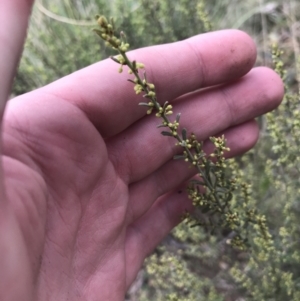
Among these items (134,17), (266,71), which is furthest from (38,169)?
(134,17)

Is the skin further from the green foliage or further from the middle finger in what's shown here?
the green foliage

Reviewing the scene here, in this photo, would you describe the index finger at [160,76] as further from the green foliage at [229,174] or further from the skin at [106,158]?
the green foliage at [229,174]

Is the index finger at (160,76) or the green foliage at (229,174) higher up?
the index finger at (160,76)

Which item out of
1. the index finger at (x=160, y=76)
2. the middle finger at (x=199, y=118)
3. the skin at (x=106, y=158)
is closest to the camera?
the skin at (x=106, y=158)

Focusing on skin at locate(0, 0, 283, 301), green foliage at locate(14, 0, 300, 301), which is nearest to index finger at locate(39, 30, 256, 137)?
skin at locate(0, 0, 283, 301)

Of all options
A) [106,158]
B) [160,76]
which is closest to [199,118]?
[160,76]

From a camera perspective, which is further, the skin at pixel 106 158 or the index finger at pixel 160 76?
the index finger at pixel 160 76

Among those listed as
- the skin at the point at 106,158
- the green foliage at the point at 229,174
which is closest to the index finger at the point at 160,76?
the skin at the point at 106,158

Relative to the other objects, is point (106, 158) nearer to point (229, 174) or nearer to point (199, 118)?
point (199, 118)
